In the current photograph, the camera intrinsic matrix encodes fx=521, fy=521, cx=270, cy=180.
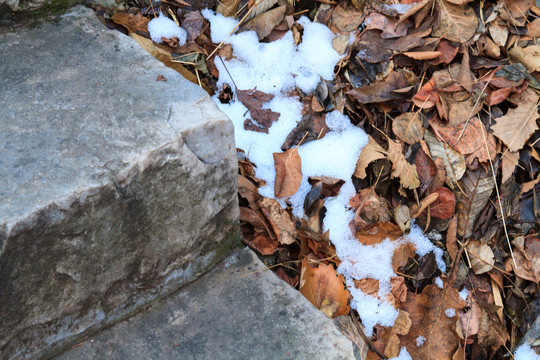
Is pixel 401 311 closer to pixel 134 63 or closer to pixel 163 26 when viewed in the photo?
pixel 134 63

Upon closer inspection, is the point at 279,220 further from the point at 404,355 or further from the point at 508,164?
the point at 508,164

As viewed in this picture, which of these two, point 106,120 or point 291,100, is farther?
point 291,100

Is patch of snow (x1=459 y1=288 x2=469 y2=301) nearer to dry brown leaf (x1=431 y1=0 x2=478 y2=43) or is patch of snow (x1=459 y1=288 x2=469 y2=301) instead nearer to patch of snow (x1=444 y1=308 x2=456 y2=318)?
patch of snow (x1=444 y1=308 x2=456 y2=318)

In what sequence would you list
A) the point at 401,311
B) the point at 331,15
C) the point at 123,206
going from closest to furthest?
the point at 123,206 < the point at 401,311 < the point at 331,15

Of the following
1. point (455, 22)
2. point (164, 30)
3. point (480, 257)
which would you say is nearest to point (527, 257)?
point (480, 257)

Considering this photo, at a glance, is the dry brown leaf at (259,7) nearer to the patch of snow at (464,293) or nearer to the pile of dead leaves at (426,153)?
the pile of dead leaves at (426,153)

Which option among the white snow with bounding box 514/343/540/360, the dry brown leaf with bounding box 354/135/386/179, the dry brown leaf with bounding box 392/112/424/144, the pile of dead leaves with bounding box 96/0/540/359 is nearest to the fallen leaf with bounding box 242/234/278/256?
the pile of dead leaves with bounding box 96/0/540/359

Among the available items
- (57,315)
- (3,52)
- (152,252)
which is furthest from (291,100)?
(57,315)

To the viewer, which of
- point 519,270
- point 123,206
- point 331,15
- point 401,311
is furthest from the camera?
point 331,15
